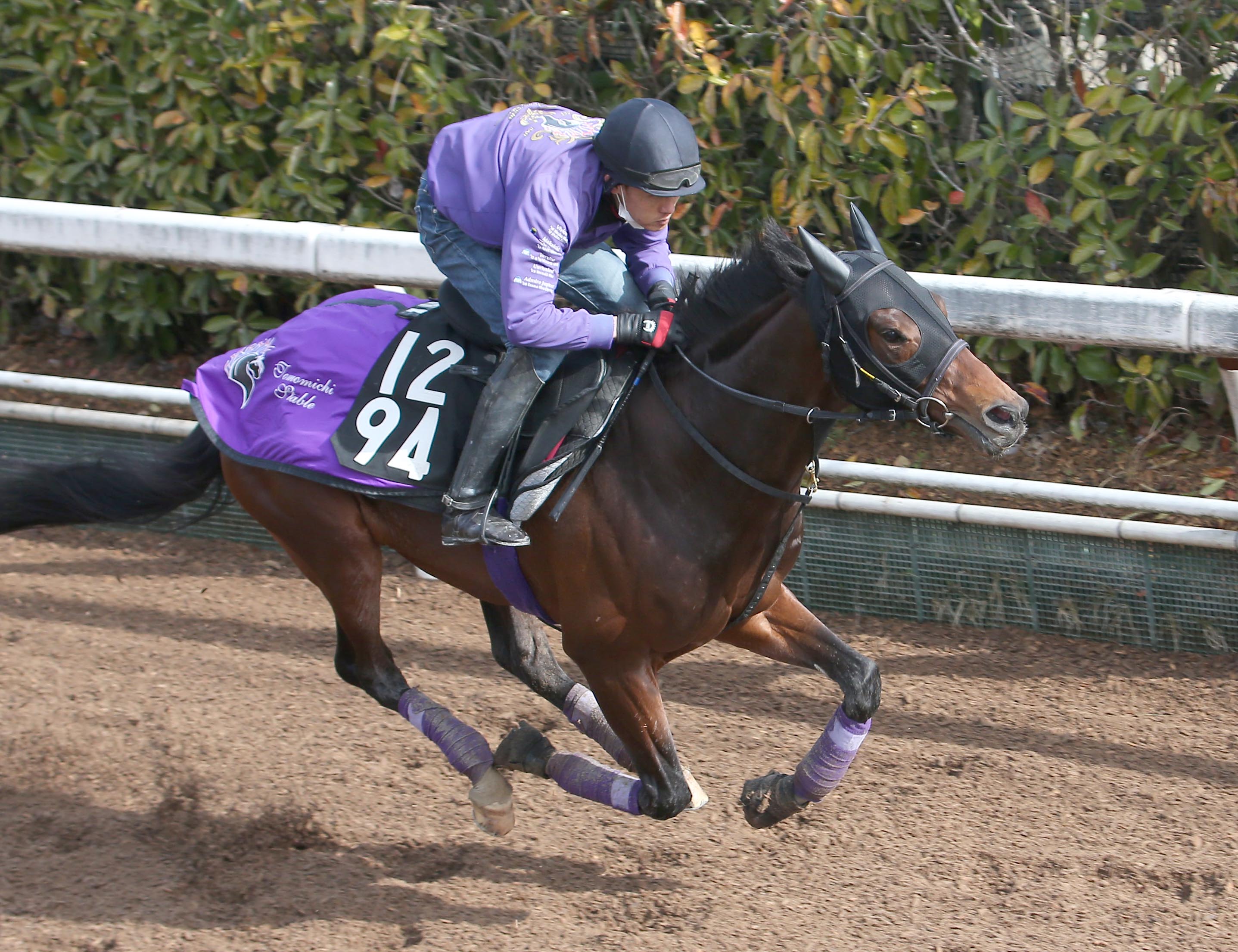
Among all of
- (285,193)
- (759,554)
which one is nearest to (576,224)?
(759,554)

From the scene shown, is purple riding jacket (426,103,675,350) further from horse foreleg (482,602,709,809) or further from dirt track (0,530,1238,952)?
dirt track (0,530,1238,952)

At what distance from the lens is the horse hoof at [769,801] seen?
3.84 m

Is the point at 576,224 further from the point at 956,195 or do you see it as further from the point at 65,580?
the point at 65,580

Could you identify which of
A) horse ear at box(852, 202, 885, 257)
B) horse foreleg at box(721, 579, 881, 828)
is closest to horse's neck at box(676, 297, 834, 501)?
A: horse ear at box(852, 202, 885, 257)

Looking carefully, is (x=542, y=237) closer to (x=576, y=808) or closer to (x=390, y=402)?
(x=390, y=402)

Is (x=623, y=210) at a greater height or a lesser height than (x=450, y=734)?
greater

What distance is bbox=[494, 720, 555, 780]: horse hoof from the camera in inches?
159

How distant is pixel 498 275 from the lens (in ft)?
12.3

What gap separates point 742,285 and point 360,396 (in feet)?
3.99

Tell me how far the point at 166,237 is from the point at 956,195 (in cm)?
310

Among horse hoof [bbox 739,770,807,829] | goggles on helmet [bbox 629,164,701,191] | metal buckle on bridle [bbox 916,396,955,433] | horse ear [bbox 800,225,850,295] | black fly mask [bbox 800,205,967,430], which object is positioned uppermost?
goggles on helmet [bbox 629,164,701,191]

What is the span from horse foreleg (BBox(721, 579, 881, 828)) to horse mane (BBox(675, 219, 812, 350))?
83 centimetres

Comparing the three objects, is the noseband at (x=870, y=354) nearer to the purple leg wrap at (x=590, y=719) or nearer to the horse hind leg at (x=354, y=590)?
the purple leg wrap at (x=590, y=719)

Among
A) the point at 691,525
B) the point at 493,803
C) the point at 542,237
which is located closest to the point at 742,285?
the point at 542,237
